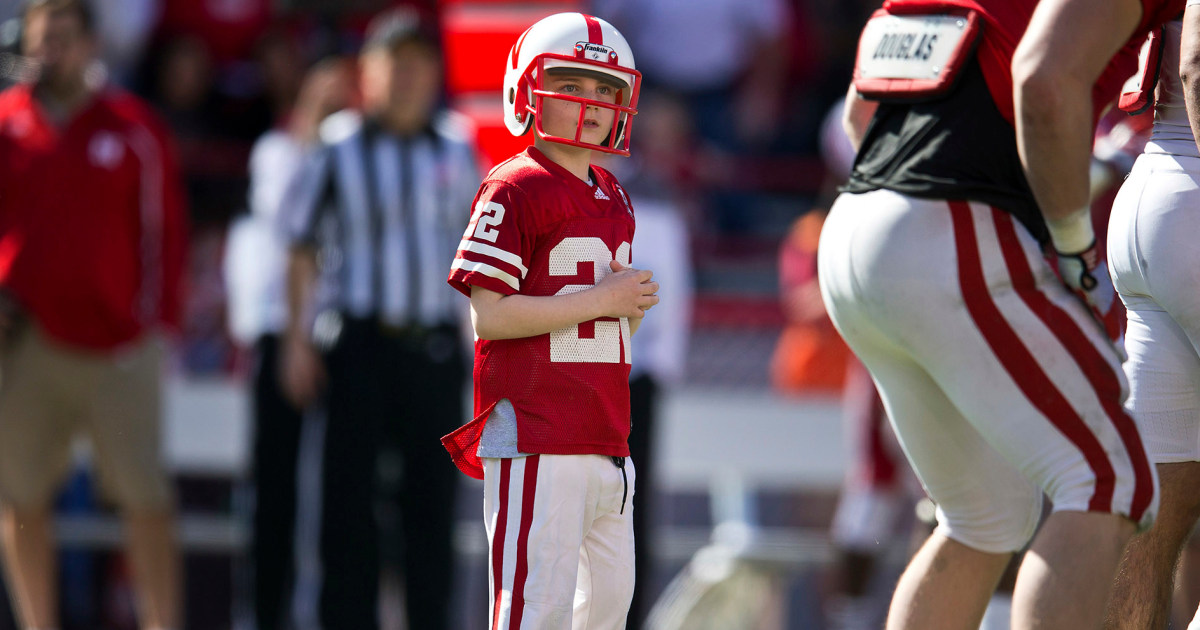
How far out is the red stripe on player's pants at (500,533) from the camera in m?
2.52

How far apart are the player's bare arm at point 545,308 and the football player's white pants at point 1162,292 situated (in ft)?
3.24

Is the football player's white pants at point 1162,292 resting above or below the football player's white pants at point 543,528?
above

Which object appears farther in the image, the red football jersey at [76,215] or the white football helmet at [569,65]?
the red football jersey at [76,215]

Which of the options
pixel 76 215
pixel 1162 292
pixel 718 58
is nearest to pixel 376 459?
pixel 76 215

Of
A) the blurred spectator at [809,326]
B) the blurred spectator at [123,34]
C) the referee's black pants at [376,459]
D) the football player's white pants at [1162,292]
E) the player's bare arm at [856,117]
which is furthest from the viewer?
the blurred spectator at [123,34]

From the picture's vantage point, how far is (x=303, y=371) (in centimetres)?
505

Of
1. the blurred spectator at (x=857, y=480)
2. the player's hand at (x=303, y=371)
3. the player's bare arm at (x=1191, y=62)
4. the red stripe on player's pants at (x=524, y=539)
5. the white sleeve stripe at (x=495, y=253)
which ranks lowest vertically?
the blurred spectator at (x=857, y=480)

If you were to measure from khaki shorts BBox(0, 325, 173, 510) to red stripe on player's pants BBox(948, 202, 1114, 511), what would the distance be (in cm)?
369

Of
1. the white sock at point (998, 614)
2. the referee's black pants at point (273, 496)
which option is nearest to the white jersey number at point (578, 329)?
the white sock at point (998, 614)

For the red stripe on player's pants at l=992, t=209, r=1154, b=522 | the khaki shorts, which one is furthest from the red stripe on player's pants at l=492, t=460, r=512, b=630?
the khaki shorts

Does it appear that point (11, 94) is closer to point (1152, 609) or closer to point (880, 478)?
point (880, 478)

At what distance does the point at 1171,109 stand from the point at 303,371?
3.19 metres

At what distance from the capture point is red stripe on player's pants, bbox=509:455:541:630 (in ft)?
8.18

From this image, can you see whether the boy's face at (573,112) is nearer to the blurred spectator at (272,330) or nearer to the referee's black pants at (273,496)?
the blurred spectator at (272,330)
